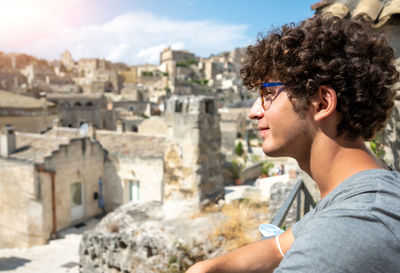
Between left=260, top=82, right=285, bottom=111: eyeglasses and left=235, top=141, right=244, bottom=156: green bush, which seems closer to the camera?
left=260, top=82, right=285, bottom=111: eyeglasses

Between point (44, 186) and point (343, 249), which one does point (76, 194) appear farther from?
point (343, 249)

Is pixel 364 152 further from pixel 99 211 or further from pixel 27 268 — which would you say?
pixel 99 211

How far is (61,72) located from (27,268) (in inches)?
2377

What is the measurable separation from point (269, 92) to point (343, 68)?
0.94ft

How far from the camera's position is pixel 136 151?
13664mm

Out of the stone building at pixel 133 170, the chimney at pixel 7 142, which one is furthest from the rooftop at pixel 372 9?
the chimney at pixel 7 142

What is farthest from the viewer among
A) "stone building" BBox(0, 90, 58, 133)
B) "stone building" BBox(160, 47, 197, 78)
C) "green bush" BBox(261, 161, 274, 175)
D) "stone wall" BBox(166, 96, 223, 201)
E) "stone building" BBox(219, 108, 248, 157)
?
"stone building" BBox(160, 47, 197, 78)

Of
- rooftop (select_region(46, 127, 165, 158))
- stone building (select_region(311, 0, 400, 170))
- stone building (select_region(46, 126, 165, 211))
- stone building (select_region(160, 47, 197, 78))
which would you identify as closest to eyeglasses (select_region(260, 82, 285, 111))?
stone building (select_region(311, 0, 400, 170))

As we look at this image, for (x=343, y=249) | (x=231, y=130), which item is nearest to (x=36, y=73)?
(x=231, y=130)

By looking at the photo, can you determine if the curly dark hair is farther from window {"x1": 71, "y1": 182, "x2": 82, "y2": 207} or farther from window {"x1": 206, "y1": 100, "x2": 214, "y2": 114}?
window {"x1": 71, "y1": 182, "x2": 82, "y2": 207}

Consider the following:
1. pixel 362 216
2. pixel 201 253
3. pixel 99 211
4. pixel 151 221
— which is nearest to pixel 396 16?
pixel 362 216

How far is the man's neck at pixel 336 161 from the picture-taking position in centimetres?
116

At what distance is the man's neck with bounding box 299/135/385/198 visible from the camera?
116 centimetres

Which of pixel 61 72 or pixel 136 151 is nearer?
pixel 136 151
